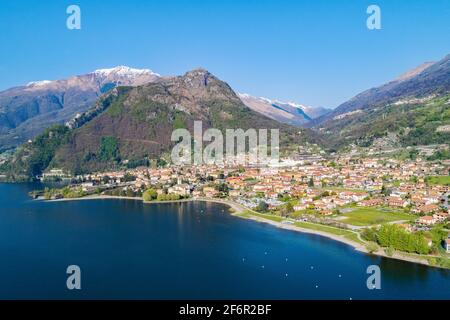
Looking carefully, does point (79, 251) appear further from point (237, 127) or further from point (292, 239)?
point (237, 127)

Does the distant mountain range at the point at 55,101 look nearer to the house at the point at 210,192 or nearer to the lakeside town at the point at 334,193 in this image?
the lakeside town at the point at 334,193

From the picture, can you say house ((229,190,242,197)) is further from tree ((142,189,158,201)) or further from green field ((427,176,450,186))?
green field ((427,176,450,186))

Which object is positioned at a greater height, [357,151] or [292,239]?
[357,151]

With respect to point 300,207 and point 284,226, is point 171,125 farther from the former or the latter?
point 284,226

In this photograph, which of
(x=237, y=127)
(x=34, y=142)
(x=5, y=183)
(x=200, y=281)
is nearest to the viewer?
(x=200, y=281)

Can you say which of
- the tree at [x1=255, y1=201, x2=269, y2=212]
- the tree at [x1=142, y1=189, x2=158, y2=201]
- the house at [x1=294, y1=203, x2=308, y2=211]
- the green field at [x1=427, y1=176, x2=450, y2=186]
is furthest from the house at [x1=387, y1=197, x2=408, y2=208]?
the tree at [x1=142, y1=189, x2=158, y2=201]
